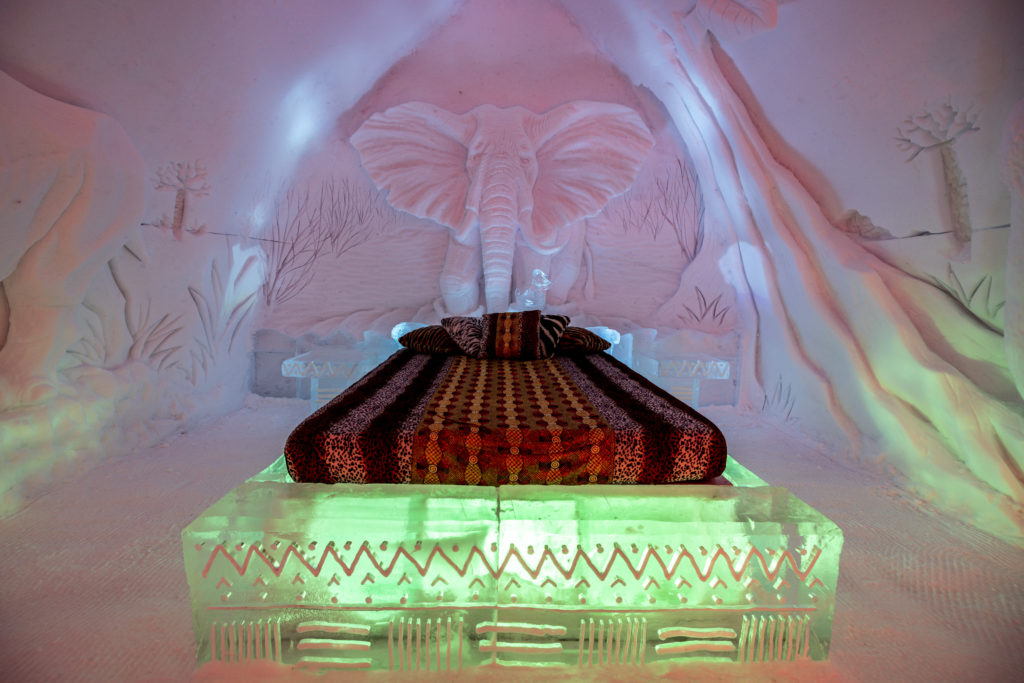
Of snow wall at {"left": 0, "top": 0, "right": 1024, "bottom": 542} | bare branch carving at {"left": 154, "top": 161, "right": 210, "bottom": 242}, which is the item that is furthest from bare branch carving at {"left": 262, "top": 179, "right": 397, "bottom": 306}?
bare branch carving at {"left": 154, "top": 161, "right": 210, "bottom": 242}

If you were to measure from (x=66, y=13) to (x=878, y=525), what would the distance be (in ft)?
11.3

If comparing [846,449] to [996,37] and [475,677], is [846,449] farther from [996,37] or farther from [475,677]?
[475,677]

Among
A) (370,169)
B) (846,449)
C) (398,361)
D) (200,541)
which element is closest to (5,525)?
(200,541)

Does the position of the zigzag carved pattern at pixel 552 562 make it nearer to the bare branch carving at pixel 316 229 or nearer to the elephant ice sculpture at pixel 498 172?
the elephant ice sculpture at pixel 498 172

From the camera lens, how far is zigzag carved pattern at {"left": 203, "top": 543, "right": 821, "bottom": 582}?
Result: 115cm

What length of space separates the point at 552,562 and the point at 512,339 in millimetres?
1565

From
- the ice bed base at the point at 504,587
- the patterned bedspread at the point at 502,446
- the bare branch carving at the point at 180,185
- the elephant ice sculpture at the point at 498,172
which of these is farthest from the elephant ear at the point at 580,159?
the ice bed base at the point at 504,587

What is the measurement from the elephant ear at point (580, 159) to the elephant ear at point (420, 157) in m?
0.49

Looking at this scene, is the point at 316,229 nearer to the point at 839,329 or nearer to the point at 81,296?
the point at 81,296

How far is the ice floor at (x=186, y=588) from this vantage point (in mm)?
1171

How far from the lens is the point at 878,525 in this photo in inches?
74.0

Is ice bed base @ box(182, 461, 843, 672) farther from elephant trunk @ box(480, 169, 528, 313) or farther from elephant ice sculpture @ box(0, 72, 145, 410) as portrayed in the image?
elephant trunk @ box(480, 169, 528, 313)

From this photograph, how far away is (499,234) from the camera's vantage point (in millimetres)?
3303

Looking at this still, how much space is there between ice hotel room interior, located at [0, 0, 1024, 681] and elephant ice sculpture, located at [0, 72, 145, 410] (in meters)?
0.01
